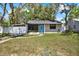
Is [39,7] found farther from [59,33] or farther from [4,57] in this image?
[4,57]

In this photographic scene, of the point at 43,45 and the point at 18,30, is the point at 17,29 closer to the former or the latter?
the point at 18,30

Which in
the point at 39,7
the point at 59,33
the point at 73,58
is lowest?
the point at 73,58

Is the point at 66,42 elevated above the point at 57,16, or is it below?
below

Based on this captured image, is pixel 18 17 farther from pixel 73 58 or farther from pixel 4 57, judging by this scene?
pixel 73 58

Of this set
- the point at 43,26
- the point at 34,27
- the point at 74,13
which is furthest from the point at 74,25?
the point at 34,27

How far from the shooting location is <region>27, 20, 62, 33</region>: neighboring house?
16.8 feet

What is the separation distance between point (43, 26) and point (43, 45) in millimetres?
283

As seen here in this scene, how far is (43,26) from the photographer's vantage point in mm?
5160

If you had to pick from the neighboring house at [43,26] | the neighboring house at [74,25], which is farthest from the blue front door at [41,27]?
the neighboring house at [74,25]

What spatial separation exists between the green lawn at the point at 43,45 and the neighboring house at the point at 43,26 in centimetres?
9

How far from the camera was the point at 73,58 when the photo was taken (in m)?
4.95

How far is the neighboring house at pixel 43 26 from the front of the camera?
5.12 m

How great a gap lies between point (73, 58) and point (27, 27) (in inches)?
32.0

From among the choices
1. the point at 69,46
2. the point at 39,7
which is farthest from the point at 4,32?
the point at 69,46
